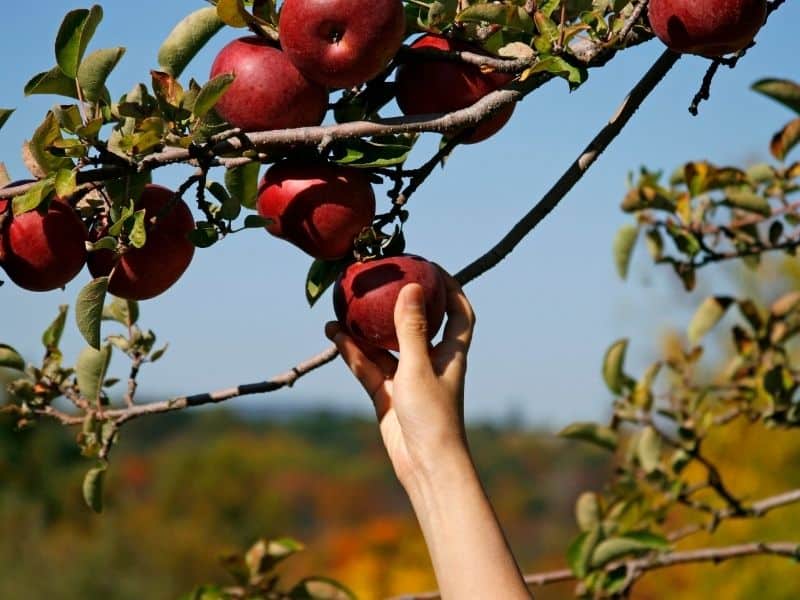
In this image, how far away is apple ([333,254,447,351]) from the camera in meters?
0.99

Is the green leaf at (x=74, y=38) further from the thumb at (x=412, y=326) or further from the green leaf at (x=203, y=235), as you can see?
the thumb at (x=412, y=326)

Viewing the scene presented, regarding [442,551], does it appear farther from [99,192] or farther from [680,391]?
[680,391]

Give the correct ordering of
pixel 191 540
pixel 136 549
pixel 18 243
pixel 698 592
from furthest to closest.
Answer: pixel 191 540 < pixel 136 549 < pixel 698 592 < pixel 18 243

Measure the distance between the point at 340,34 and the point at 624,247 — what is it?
1.26m

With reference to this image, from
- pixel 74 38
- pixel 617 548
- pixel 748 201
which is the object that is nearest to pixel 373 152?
pixel 74 38

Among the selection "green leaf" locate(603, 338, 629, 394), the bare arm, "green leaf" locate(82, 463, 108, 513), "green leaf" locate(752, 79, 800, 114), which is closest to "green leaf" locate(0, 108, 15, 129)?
the bare arm

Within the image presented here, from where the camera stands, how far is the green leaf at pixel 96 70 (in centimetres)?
95

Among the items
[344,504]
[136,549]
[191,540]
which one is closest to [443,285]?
[136,549]

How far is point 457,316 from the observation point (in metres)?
1.07

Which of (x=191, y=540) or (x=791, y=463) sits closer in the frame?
(x=791, y=463)

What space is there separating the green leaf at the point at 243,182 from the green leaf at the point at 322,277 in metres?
0.10

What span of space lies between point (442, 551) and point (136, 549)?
20942 mm

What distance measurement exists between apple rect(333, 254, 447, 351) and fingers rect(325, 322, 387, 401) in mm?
47

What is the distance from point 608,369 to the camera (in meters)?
2.04
